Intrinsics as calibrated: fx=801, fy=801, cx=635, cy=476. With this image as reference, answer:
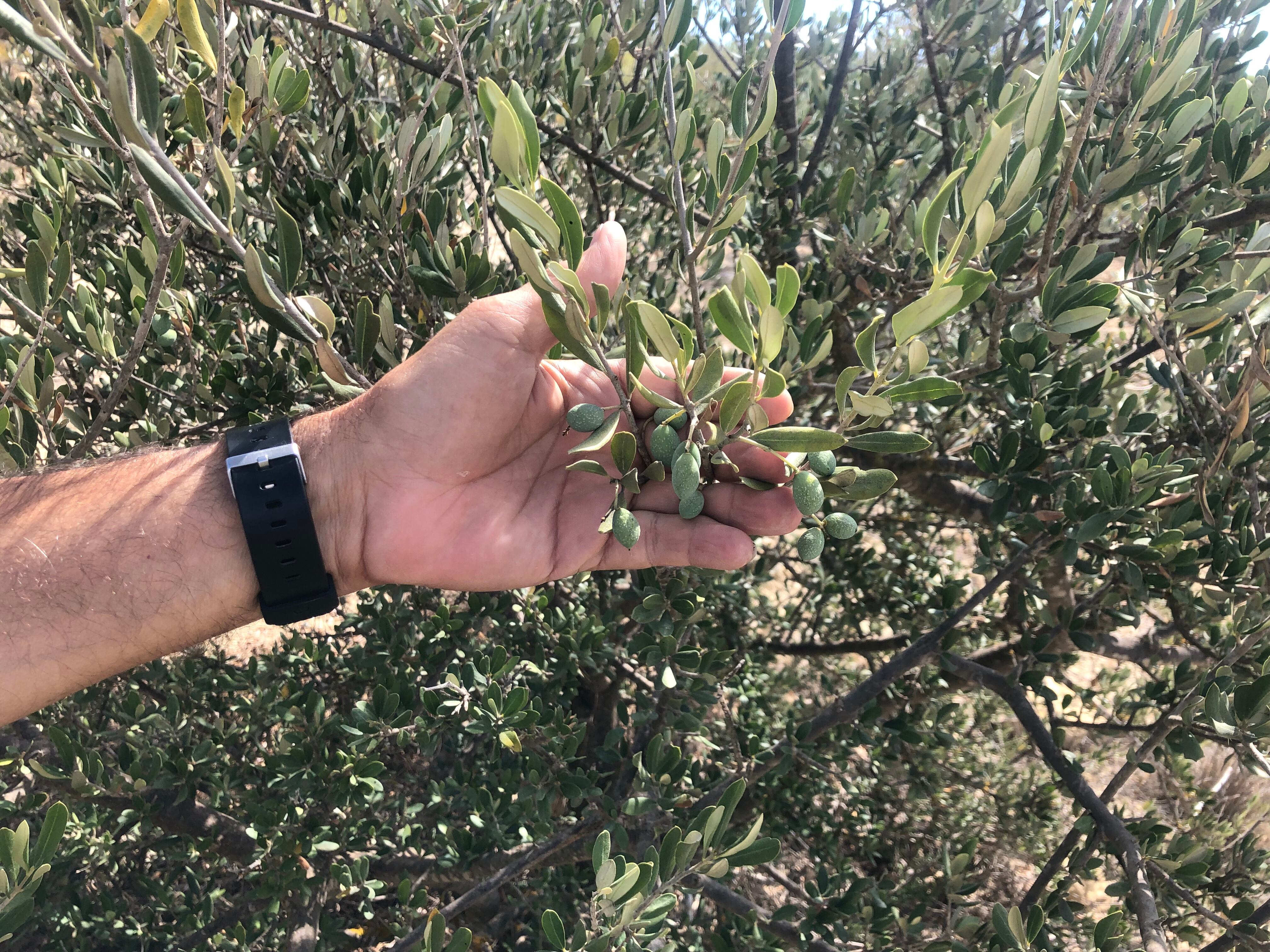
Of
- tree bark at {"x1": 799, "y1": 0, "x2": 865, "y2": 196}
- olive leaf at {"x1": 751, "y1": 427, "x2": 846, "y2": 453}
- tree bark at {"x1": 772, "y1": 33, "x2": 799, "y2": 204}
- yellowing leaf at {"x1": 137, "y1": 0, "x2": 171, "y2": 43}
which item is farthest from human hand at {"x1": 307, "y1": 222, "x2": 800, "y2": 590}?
tree bark at {"x1": 799, "y1": 0, "x2": 865, "y2": 196}

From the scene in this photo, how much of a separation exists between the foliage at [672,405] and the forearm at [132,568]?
0.16 m

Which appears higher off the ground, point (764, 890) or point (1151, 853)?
point (1151, 853)

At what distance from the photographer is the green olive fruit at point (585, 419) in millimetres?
1106

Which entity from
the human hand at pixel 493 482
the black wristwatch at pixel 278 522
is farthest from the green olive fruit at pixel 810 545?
the black wristwatch at pixel 278 522

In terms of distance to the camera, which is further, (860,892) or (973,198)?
(860,892)

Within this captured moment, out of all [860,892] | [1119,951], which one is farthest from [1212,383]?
[860,892]

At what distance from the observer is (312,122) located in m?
1.99

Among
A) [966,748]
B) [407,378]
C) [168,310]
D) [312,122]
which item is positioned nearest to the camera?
[407,378]

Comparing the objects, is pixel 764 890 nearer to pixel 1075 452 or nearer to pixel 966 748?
pixel 966 748

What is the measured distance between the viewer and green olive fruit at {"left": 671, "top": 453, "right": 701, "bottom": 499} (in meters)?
0.98

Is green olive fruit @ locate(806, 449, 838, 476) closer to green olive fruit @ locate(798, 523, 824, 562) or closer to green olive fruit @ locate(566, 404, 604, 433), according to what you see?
green olive fruit @ locate(798, 523, 824, 562)

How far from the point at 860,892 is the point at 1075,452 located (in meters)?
1.14

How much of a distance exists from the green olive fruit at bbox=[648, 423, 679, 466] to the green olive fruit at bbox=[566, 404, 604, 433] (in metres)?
0.08

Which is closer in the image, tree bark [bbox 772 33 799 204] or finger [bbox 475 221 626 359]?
finger [bbox 475 221 626 359]
